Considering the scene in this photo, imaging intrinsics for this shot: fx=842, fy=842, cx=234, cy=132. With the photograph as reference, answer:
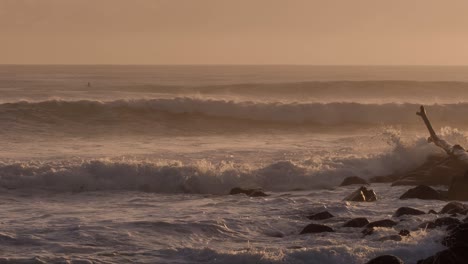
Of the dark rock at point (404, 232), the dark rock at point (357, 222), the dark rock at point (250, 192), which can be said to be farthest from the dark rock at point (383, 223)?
the dark rock at point (250, 192)

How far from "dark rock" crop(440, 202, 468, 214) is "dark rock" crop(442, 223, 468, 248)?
1.83 m

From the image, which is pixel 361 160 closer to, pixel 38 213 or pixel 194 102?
pixel 38 213

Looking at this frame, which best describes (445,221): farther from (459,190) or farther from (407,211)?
(459,190)

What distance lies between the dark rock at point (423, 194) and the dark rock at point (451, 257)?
5.25 m

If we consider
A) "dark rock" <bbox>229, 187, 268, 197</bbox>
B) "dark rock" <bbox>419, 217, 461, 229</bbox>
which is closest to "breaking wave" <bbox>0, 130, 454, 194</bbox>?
"dark rock" <bbox>229, 187, 268, 197</bbox>

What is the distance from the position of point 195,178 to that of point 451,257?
10.3 meters

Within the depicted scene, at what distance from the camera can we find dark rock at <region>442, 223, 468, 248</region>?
11.7 metres

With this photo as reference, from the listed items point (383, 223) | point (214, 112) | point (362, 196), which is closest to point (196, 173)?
point (362, 196)

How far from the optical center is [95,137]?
32.2 m

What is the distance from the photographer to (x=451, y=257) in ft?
36.8

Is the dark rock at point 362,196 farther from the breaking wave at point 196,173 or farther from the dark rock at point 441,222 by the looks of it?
the breaking wave at point 196,173

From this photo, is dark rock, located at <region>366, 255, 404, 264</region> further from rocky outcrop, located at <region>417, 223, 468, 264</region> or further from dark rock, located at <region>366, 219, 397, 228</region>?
dark rock, located at <region>366, 219, 397, 228</region>

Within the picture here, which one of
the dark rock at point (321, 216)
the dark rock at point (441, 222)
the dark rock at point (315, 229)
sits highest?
the dark rock at point (441, 222)

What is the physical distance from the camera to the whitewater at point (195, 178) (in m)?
12.8
